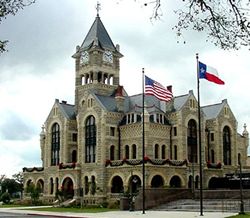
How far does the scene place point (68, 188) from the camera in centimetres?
6806

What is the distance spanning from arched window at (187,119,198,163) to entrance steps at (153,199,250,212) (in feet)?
43.4

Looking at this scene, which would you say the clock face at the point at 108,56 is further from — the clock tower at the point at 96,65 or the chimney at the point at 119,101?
the chimney at the point at 119,101

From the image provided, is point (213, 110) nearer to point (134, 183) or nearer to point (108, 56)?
point (108, 56)

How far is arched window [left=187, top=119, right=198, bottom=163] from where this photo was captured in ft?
218

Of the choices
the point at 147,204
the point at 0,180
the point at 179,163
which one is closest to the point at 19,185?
the point at 0,180

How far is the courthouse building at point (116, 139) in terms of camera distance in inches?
2445

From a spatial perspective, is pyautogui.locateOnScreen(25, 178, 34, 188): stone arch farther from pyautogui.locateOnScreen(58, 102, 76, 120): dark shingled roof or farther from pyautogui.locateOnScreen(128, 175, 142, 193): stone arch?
pyautogui.locateOnScreen(128, 175, 142, 193): stone arch

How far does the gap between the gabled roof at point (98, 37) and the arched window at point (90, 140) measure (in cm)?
1250

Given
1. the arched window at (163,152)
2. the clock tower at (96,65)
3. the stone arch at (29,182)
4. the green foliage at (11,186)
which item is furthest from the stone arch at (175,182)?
the green foliage at (11,186)

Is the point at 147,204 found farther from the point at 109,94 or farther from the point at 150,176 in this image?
the point at 109,94

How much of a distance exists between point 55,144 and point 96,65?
1290 cm

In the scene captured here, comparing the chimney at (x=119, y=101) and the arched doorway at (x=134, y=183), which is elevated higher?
the chimney at (x=119, y=101)

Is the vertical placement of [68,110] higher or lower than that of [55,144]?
higher

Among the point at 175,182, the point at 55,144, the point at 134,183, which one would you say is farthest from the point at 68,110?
the point at 175,182
